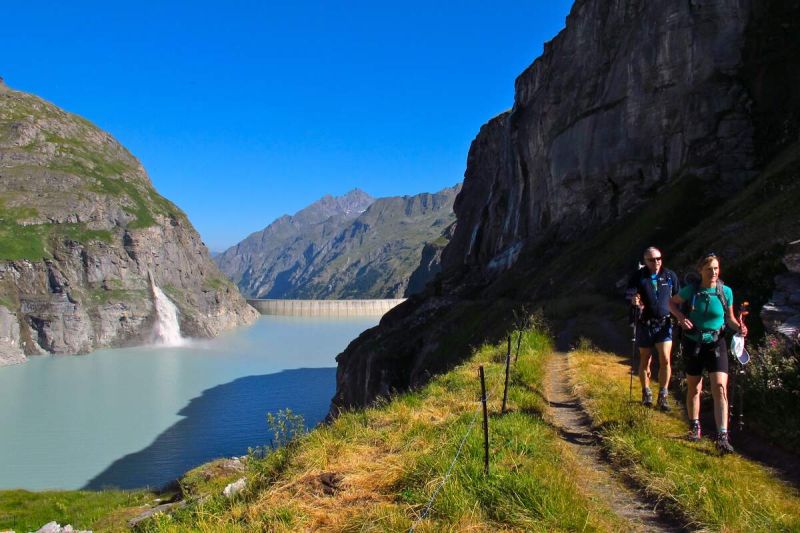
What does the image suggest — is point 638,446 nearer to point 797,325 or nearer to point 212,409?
point 797,325

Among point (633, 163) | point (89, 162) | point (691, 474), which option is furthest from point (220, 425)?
point (89, 162)

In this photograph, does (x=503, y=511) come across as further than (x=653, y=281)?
No

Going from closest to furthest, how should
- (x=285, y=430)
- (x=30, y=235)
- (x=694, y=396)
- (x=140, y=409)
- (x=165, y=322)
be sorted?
1. (x=694, y=396)
2. (x=285, y=430)
3. (x=140, y=409)
4. (x=30, y=235)
5. (x=165, y=322)

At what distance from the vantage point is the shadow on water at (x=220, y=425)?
45891 millimetres

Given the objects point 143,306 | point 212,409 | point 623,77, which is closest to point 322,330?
point 143,306

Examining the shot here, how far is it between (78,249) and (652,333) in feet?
515

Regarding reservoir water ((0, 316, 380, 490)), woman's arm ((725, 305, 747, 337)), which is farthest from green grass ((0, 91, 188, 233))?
woman's arm ((725, 305, 747, 337))

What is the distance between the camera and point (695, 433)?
317 inches

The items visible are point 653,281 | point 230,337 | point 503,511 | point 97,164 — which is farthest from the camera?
point 97,164

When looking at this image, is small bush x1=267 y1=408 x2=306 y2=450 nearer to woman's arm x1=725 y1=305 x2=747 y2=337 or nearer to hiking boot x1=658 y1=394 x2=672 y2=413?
hiking boot x1=658 y1=394 x2=672 y2=413

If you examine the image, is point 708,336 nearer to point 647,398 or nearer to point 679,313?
point 679,313

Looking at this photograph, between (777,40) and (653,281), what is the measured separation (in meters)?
34.4

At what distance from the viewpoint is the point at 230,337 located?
16538cm

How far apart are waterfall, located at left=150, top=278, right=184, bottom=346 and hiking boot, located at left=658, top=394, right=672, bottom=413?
504 ft
